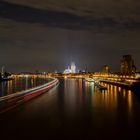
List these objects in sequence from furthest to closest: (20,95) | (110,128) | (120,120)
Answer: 1. (20,95)
2. (120,120)
3. (110,128)

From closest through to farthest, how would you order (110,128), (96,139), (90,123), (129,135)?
(96,139)
(129,135)
(110,128)
(90,123)

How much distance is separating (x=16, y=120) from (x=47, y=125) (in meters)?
3.86

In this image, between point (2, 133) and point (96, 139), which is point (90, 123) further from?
point (2, 133)

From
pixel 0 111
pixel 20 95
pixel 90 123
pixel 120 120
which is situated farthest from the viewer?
pixel 20 95

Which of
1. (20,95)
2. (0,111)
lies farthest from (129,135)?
(20,95)

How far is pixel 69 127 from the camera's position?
19188 mm

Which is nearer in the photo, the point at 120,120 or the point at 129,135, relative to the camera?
the point at 129,135

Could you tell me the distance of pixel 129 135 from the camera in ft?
55.7

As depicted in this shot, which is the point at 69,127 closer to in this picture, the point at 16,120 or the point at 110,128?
the point at 110,128

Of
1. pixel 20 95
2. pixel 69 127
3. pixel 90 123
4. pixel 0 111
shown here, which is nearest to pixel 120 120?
pixel 90 123

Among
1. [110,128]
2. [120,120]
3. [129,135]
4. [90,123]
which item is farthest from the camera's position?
[120,120]

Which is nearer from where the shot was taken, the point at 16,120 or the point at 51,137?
the point at 51,137

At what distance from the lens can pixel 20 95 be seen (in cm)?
4094

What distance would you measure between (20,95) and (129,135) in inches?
1049
